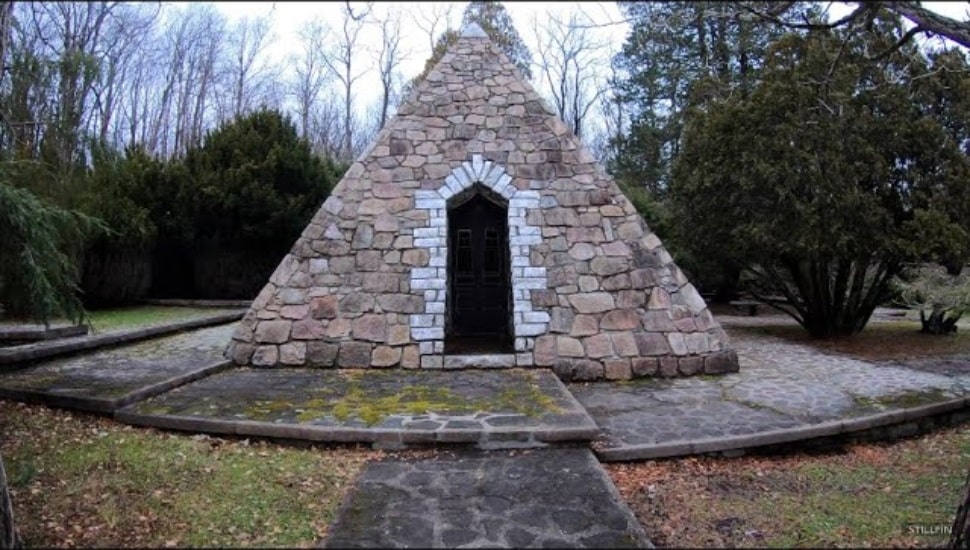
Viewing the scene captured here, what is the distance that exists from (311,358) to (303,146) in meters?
8.92

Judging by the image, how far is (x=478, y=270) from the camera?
9352mm

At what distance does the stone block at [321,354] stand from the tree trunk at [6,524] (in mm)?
3714

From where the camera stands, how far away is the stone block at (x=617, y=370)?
666 centimetres

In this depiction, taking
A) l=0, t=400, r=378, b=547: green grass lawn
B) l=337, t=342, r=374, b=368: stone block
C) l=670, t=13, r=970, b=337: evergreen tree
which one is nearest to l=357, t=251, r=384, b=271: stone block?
l=337, t=342, r=374, b=368: stone block

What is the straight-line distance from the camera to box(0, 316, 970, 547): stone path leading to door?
329cm

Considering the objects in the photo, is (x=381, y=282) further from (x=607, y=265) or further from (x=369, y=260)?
(x=607, y=265)

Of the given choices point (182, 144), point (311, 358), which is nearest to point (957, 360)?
point (311, 358)

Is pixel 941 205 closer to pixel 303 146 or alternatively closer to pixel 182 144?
pixel 303 146

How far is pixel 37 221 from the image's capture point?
451 cm

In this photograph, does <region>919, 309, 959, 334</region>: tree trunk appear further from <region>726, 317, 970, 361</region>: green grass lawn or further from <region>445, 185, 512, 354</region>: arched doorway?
<region>445, 185, 512, 354</region>: arched doorway

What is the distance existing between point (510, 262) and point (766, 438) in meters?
3.46

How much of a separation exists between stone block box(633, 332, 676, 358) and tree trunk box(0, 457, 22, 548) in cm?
547

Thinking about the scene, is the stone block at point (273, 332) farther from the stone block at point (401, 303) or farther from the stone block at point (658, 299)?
the stone block at point (658, 299)

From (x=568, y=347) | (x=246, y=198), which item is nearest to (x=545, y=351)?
(x=568, y=347)
